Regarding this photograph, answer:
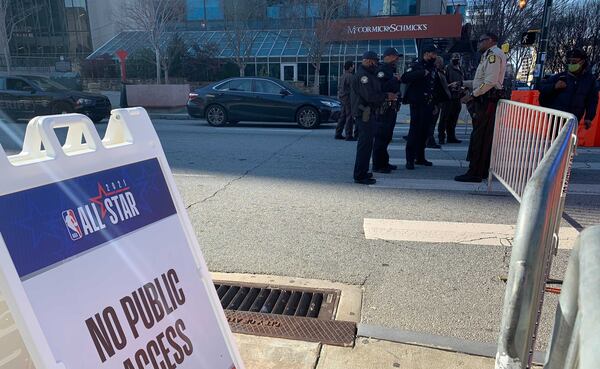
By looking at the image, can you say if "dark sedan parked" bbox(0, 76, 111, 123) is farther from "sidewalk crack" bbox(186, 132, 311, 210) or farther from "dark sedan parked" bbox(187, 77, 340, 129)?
"sidewalk crack" bbox(186, 132, 311, 210)

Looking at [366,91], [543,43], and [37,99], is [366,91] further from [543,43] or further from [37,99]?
[37,99]

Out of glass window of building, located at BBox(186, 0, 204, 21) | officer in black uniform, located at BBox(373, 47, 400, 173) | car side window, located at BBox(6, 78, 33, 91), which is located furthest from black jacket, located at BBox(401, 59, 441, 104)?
glass window of building, located at BBox(186, 0, 204, 21)

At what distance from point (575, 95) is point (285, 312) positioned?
5882 mm

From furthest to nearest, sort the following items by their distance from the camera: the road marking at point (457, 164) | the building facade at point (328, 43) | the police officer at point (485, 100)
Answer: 1. the building facade at point (328, 43)
2. the road marking at point (457, 164)
3. the police officer at point (485, 100)

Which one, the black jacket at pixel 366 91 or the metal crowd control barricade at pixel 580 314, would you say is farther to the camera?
the black jacket at pixel 366 91

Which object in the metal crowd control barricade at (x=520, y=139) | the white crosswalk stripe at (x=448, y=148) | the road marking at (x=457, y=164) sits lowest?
the white crosswalk stripe at (x=448, y=148)

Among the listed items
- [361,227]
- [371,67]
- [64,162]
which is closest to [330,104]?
[371,67]

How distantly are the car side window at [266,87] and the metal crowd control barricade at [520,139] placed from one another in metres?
8.32

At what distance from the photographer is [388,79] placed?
21.8 ft

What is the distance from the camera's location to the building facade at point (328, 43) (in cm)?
2627

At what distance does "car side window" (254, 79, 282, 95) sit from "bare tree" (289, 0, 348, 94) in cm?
1173

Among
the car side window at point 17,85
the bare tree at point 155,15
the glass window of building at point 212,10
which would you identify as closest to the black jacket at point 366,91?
the car side window at point 17,85

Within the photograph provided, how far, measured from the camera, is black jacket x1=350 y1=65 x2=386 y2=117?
606cm

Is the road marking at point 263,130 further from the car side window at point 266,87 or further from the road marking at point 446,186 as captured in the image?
the road marking at point 446,186
